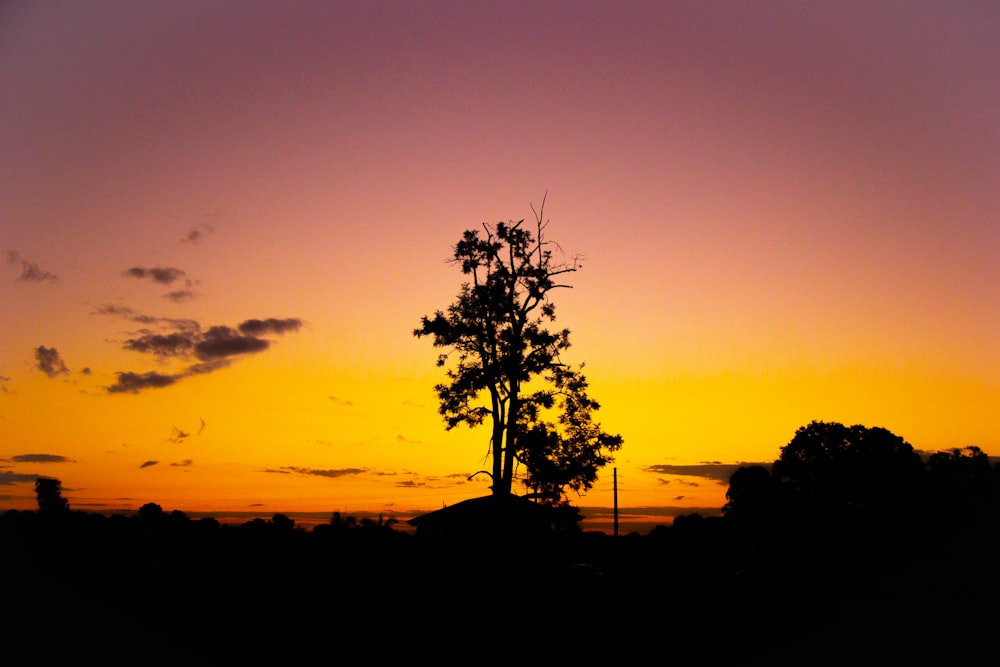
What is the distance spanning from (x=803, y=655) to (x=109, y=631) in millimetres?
22974

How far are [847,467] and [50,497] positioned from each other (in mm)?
112138

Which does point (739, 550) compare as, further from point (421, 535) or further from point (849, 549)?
point (421, 535)

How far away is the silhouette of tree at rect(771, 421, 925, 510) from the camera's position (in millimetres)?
91938

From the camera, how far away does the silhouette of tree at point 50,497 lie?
121 metres

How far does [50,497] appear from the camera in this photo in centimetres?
12450

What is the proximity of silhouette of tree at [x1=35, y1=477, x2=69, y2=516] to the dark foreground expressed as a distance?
64236mm

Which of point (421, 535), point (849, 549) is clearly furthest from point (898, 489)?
point (421, 535)

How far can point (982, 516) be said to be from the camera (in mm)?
74500

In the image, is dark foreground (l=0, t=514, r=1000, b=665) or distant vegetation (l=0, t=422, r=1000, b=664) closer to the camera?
dark foreground (l=0, t=514, r=1000, b=665)

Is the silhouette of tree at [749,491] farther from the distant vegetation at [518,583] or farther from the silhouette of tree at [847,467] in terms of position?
the distant vegetation at [518,583]

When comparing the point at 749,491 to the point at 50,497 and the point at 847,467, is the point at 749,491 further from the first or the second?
the point at 50,497

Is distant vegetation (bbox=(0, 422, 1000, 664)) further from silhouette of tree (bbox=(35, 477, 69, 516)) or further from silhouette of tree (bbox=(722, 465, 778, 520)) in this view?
silhouette of tree (bbox=(35, 477, 69, 516))

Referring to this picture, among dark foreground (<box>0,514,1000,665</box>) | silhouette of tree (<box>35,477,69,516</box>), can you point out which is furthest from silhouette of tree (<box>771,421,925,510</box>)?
silhouette of tree (<box>35,477,69,516</box>)

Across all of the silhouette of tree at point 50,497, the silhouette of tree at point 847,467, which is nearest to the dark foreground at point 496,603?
the silhouette of tree at point 847,467
